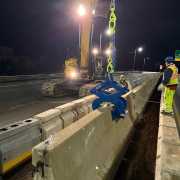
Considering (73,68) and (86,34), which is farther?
(73,68)

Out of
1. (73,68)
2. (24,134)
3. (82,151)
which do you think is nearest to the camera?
(82,151)

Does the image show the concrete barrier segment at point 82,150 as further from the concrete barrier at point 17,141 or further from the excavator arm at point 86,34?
the excavator arm at point 86,34

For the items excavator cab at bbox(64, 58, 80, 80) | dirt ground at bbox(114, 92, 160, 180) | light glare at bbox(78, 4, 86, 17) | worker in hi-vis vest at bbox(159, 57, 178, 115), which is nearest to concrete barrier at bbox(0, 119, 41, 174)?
dirt ground at bbox(114, 92, 160, 180)

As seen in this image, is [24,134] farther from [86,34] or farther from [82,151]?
[86,34]

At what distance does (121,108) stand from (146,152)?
174cm

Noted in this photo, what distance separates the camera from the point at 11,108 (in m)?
9.55

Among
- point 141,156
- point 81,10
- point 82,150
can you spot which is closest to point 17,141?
point 82,150

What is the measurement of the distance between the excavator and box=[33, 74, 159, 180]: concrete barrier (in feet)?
30.0

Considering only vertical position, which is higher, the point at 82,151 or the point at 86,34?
the point at 86,34

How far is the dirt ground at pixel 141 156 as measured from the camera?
4.51m

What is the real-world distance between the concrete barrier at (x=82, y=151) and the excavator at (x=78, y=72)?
9.13 m

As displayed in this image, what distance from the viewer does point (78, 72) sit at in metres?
13.9

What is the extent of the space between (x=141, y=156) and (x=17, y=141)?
3.18 m

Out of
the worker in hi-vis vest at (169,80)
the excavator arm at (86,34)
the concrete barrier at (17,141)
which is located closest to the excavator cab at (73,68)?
the excavator arm at (86,34)
